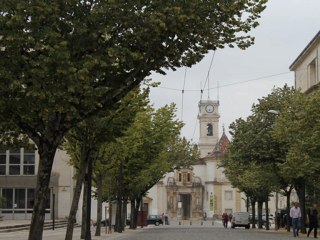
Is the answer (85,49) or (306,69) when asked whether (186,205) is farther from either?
(85,49)

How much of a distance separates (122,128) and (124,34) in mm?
6229

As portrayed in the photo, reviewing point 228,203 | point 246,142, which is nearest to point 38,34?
point 246,142

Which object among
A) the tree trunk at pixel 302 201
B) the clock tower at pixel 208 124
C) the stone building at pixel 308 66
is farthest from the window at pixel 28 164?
the clock tower at pixel 208 124

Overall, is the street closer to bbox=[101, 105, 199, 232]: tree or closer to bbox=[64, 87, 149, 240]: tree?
bbox=[101, 105, 199, 232]: tree

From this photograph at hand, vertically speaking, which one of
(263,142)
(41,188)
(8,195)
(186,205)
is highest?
(263,142)

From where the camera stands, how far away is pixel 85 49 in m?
18.1

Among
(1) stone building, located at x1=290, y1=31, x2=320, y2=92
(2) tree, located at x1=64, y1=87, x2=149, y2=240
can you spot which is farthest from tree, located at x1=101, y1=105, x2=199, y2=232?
(1) stone building, located at x1=290, y1=31, x2=320, y2=92

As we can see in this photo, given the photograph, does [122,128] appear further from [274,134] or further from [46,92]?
[274,134]

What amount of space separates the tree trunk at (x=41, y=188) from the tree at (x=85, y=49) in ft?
0.09

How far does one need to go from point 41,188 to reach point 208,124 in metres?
129

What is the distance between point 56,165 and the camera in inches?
2766

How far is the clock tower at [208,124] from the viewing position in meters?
146

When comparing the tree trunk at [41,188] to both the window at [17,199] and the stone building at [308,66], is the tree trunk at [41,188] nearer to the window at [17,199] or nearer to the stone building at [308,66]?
the stone building at [308,66]

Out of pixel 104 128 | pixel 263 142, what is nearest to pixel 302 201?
pixel 263 142
